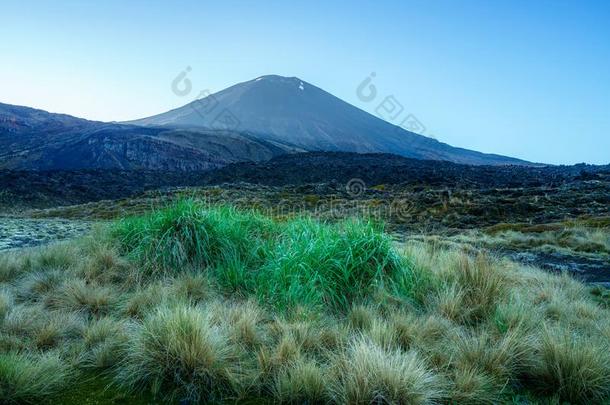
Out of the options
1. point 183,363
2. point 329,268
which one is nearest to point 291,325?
point 183,363

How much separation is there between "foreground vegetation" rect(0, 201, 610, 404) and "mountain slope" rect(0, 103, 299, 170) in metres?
62.4

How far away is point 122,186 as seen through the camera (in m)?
45.5

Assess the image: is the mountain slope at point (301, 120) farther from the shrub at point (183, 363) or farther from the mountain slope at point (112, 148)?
the shrub at point (183, 363)

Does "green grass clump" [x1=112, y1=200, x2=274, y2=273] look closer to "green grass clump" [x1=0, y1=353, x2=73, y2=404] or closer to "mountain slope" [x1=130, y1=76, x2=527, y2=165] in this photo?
"green grass clump" [x1=0, y1=353, x2=73, y2=404]

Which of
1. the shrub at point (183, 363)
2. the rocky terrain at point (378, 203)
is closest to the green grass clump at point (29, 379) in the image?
the shrub at point (183, 363)

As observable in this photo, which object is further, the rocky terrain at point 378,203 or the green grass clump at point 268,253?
the rocky terrain at point 378,203

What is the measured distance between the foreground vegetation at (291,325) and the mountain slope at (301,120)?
124 m

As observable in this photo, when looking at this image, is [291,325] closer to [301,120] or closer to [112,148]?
[112,148]

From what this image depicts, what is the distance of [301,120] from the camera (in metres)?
158

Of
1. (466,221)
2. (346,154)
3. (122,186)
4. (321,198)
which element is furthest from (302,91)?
(466,221)

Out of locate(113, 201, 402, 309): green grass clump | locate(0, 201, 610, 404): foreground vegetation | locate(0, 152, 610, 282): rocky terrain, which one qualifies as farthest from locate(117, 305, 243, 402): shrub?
locate(0, 152, 610, 282): rocky terrain

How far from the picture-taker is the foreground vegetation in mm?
2645

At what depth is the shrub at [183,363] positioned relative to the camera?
2.69 metres

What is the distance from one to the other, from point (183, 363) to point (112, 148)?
7280 cm
